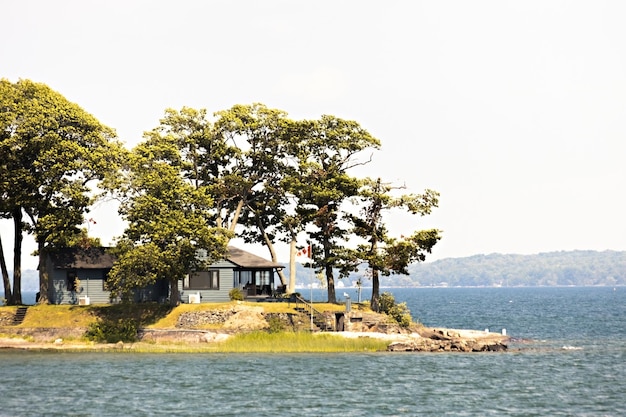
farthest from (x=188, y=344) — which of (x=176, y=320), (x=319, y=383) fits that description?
(x=319, y=383)

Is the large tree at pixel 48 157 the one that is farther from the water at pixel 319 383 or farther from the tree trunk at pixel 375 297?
the tree trunk at pixel 375 297

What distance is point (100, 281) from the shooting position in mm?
80688

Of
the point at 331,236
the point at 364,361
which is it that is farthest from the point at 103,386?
the point at 331,236

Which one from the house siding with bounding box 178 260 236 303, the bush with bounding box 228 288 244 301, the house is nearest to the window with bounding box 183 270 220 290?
the house

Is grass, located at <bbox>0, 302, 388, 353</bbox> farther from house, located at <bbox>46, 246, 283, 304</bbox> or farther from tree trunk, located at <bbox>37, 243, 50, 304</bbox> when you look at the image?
house, located at <bbox>46, 246, 283, 304</bbox>

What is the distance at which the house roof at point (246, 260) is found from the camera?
83125 mm

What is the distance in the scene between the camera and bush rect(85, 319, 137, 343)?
7175 cm

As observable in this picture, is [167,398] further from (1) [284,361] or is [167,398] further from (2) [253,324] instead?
(2) [253,324]

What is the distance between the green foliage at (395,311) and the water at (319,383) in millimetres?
9314

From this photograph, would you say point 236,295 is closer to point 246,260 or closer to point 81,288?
point 246,260

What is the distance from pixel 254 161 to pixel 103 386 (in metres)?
36.5

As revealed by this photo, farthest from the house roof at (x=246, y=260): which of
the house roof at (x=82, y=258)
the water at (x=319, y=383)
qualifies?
the water at (x=319, y=383)

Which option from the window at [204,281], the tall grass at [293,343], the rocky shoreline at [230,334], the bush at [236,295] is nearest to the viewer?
the tall grass at [293,343]

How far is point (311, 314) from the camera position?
7412cm
